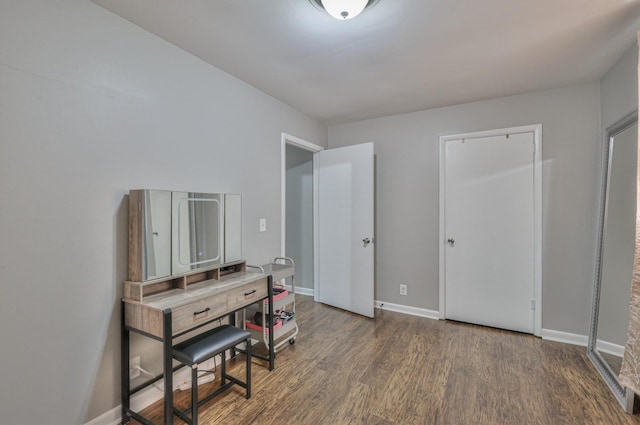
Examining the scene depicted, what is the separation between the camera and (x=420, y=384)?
2127 mm

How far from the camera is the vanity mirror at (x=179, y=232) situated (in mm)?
1729

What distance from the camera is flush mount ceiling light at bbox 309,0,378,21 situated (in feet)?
5.03

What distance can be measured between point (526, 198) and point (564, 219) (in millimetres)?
362

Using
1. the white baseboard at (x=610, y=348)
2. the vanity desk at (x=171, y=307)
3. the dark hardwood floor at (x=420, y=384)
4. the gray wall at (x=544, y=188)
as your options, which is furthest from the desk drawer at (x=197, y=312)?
the white baseboard at (x=610, y=348)

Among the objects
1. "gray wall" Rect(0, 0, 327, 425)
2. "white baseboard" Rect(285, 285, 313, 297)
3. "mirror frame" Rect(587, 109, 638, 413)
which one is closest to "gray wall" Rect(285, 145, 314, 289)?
"white baseboard" Rect(285, 285, 313, 297)

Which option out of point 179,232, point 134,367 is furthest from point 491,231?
point 134,367

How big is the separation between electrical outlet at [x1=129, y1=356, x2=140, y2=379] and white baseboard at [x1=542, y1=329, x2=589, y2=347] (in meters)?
3.48

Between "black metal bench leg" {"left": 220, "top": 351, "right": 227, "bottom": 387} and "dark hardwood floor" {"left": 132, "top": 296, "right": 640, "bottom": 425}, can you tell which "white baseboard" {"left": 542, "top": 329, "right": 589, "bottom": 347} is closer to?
"dark hardwood floor" {"left": 132, "top": 296, "right": 640, "bottom": 425}

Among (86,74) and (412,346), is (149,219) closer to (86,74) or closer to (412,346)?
(86,74)

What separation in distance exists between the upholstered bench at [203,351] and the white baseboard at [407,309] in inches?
83.7

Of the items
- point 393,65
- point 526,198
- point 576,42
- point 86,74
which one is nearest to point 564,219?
point 526,198

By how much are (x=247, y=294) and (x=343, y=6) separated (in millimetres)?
1881

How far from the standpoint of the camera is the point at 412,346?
2.71 metres

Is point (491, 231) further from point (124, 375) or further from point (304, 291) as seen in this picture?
point (124, 375)
